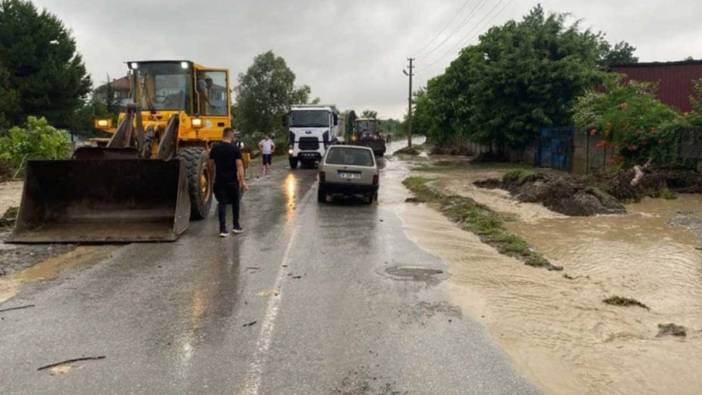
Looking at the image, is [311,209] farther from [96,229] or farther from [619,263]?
[619,263]

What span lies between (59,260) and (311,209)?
23.5 ft

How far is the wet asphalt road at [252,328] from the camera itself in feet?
15.3

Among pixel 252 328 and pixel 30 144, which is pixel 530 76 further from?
pixel 252 328

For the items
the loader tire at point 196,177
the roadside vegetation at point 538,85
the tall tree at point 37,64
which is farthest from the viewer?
the tall tree at point 37,64

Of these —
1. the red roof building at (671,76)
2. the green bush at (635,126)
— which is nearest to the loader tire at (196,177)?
the green bush at (635,126)

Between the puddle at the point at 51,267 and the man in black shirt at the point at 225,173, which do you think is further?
the man in black shirt at the point at 225,173

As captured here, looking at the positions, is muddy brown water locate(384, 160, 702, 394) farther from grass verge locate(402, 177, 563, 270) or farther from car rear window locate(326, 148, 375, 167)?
car rear window locate(326, 148, 375, 167)

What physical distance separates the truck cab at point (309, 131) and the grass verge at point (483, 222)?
33.6 feet

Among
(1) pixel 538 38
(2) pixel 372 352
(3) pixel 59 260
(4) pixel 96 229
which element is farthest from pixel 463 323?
(1) pixel 538 38

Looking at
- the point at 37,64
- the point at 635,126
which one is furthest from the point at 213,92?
the point at 37,64

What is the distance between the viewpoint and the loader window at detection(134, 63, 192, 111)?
1359 centimetres

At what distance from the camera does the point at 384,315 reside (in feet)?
20.8

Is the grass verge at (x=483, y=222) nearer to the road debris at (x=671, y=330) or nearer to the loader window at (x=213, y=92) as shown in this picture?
the road debris at (x=671, y=330)

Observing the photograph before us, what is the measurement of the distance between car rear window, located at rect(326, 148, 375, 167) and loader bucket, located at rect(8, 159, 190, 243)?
5.98 meters
